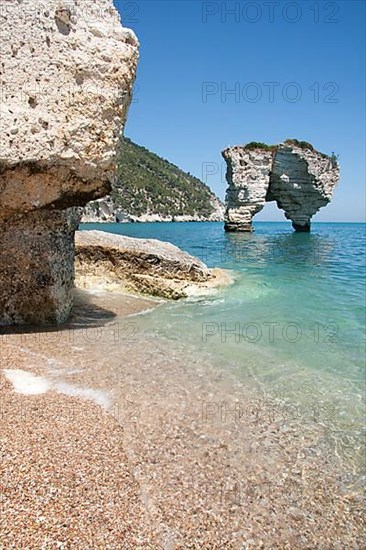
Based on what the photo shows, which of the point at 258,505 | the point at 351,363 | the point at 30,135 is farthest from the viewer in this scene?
the point at 351,363

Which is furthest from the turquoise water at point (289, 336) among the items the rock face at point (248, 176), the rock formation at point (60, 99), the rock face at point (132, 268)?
the rock face at point (248, 176)

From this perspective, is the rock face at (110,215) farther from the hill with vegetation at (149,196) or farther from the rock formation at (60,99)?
the rock formation at (60,99)

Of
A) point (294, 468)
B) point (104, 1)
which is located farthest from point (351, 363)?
point (104, 1)

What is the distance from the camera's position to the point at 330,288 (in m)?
15.9

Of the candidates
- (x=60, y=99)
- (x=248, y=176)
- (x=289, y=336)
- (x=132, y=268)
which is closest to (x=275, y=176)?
(x=248, y=176)

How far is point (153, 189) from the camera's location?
473 feet

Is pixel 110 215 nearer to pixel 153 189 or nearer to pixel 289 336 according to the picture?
pixel 153 189

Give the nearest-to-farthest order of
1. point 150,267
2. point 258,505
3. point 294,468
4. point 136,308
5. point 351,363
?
point 258,505 → point 294,468 → point 351,363 → point 136,308 → point 150,267

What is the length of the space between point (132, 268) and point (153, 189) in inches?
5315

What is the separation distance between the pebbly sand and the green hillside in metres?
118

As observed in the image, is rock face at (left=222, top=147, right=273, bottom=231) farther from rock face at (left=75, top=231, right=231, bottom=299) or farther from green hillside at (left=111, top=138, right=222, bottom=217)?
green hillside at (left=111, top=138, right=222, bottom=217)

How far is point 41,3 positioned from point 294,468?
295 inches

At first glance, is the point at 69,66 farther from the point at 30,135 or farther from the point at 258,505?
the point at 258,505

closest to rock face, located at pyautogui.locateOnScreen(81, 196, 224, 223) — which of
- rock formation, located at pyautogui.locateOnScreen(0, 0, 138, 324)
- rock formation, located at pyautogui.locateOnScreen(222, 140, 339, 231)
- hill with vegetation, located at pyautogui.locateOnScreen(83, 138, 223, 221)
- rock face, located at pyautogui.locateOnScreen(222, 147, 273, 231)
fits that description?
hill with vegetation, located at pyautogui.locateOnScreen(83, 138, 223, 221)
